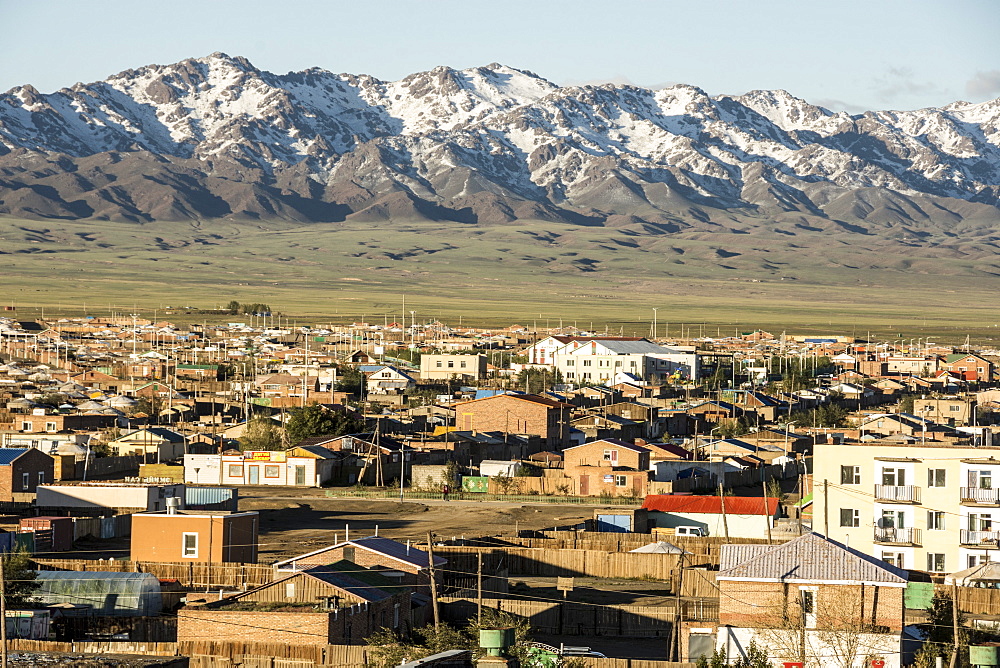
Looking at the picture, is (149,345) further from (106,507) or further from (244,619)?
(244,619)

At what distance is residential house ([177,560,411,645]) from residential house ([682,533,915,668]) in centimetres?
473

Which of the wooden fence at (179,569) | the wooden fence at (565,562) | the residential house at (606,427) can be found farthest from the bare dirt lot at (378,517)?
the residential house at (606,427)

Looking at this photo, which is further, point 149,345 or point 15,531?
point 149,345

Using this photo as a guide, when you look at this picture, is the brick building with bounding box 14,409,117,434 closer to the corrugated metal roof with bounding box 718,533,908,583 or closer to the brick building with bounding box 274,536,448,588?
the brick building with bounding box 274,536,448,588

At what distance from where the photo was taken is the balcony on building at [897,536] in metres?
33.0

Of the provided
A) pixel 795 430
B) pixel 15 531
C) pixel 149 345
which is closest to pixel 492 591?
pixel 15 531

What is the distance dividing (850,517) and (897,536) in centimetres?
108

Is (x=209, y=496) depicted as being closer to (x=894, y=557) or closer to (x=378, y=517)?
(x=378, y=517)

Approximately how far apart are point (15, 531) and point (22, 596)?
9.14 metres

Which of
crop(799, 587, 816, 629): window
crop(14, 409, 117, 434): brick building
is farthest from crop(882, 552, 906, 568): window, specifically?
crop(14, 409, 117, 434): brick building

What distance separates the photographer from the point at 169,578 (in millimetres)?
29172

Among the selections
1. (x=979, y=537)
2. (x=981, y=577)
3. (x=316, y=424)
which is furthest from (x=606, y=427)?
(x=981, y=577)

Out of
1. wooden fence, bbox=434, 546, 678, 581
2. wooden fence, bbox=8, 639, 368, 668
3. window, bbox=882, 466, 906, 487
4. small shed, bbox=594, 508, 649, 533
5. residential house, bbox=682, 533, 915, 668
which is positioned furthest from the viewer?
small shed, bbox=594, 508, 649, 533

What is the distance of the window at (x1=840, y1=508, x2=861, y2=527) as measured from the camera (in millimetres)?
33747
